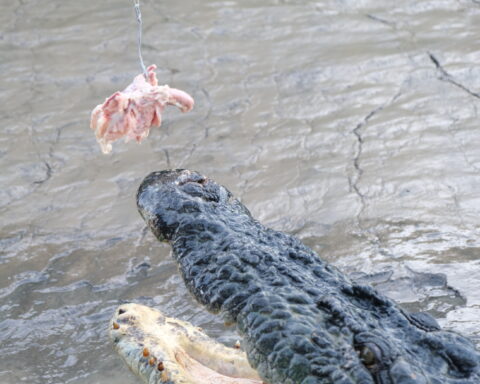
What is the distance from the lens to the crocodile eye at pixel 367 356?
7.31ft

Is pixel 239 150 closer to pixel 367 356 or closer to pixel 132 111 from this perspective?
pixel 132 111

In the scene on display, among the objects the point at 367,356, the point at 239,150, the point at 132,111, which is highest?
the point at 132,111

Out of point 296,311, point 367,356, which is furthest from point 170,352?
point 367,356

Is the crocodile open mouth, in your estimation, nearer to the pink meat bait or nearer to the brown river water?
the brown river water

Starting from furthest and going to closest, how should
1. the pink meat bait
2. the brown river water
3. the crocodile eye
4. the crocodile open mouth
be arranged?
the brown river water, the pink meat bait, the crocodile open mouth, the crocodile eye

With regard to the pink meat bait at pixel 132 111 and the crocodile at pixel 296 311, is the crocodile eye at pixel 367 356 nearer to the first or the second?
the crocodile at pixel 296 311

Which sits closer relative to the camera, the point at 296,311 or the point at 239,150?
the point at 296,311

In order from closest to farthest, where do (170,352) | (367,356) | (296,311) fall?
(367,356) → (296,311) → (170,352)

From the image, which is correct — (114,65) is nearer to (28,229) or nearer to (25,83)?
(25,83)

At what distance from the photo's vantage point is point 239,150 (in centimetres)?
539

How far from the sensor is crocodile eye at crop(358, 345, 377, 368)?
223cm

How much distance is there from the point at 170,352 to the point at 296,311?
0.63 meters

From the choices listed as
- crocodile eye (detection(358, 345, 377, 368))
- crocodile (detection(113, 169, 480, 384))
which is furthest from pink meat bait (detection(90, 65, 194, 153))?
crocodile eye (detection(358, 345, 377, 368))

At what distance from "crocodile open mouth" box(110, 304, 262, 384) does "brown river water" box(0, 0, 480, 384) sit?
1.99 feet
